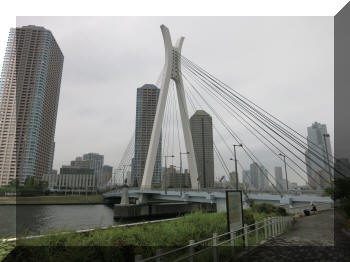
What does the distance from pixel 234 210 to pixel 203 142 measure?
248 feet

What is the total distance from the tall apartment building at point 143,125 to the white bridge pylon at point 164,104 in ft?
190

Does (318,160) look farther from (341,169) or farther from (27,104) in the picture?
(27,104)

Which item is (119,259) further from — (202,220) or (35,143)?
(35,143)

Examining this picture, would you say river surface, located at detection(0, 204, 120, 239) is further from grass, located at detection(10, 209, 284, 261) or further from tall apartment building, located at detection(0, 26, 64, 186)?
tall apartment building, located at detection(0, 26, 64, 186)

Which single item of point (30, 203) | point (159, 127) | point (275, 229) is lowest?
point (30, 203)

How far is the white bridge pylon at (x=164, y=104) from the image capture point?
35562mm

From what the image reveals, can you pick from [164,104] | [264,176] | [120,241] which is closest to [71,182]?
[164,104]

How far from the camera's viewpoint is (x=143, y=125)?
98938mm

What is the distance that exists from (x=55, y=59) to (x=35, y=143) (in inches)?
1792

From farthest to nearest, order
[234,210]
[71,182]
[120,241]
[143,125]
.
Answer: [71,182] < [143,125] < [234,210] < [120,241]

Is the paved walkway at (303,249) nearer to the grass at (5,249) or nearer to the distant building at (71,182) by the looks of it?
the grass at (5,249)

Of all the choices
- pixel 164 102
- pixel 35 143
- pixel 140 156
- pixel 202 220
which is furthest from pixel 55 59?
pixel 202 220

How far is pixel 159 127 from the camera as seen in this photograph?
3600cm

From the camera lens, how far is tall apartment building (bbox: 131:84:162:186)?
318 feet
